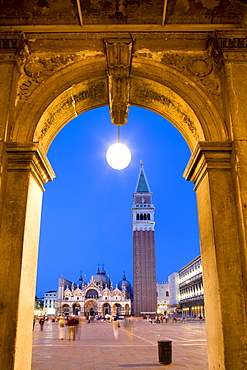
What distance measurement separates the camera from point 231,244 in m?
5.36

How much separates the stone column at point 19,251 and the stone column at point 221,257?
9.31 ft

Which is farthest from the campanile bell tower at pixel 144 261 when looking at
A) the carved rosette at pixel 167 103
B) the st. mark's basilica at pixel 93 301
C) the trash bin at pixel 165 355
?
the carved rosette at pixel 167 103

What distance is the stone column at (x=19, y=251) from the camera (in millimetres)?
4984

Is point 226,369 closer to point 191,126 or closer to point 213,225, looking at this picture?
point 213,225

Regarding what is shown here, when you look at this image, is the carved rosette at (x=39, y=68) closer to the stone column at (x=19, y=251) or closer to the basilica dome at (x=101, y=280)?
the stone column at (x=19, y=251)

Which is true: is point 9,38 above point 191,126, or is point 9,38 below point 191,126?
above

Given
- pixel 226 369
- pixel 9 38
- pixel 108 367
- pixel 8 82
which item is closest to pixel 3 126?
pixel 8 82

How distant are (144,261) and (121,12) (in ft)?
303

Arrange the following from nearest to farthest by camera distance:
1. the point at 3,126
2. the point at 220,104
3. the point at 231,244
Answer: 1. the point at 231,244
2. the point at 3,126
3. the point at 220,104

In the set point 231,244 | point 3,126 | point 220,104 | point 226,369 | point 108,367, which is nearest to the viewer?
point 226,369

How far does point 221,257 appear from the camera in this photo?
17.3ft

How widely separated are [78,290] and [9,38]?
390ft

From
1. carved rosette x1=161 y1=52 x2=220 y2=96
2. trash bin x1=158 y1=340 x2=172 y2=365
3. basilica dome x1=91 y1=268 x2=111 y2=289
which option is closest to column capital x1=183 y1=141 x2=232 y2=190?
carved rosette x1=161 y1=52 x2=220 y2=96

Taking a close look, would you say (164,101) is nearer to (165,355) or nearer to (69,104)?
(69,104)
